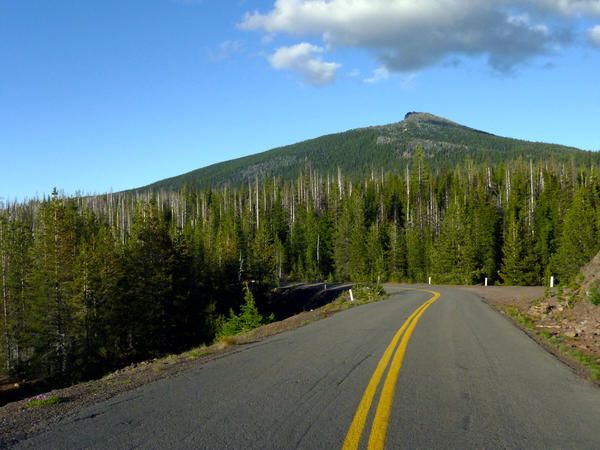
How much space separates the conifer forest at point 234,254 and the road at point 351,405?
82.4ft

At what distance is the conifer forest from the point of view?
106 feet

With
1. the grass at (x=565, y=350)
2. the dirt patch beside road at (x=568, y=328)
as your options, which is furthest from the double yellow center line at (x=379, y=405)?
the grass at (x=565, y=350)

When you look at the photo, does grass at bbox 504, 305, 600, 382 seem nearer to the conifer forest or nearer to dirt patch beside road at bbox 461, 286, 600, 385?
dirt patch beside road at bbox 461, 286, 600, 385

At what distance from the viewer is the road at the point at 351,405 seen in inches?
201

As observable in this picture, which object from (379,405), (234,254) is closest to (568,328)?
(379,405)

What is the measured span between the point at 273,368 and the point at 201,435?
3746 millimetres

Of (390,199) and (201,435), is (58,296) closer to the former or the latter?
(201,435)

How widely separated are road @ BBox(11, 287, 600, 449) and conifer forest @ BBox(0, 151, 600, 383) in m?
25.1

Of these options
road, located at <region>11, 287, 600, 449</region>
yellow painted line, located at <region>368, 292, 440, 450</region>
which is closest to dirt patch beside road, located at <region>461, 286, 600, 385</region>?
road, located at <region>11, 287, 600, 449</region>

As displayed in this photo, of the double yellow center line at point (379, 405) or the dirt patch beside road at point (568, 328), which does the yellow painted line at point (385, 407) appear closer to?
the double yellow center line at point (379, 405)

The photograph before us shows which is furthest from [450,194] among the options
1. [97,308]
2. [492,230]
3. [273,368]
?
[273,368]

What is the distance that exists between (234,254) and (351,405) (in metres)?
57.8

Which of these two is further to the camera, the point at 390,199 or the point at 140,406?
the point at 390,199

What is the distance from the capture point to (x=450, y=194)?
9625 cm
